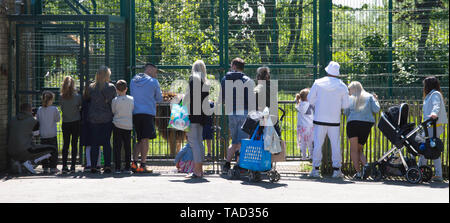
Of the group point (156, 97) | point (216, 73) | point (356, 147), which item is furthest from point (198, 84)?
point (356, 147)

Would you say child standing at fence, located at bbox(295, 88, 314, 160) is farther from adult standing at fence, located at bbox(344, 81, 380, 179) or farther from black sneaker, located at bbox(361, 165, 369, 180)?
black sneaker, located at bbox(361, 165, 369, 180)

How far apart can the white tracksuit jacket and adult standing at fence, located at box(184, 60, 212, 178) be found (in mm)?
1683

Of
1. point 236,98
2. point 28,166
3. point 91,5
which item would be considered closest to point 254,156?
point 236,98

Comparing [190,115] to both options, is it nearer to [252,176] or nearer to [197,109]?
[197,109]

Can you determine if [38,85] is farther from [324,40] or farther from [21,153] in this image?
[324,40]

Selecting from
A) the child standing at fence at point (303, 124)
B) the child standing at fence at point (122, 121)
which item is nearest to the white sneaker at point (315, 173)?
the child standing at fence at point (303, 124)

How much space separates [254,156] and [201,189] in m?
1.11

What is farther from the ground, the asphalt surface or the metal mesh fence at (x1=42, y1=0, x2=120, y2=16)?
the metal mesh fence at (x1=42, y1=0, x2=120, y2=16)

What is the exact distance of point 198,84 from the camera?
9.91 meters

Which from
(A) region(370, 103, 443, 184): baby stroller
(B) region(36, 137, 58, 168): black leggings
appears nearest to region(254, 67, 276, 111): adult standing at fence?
(A) region(370, 103, 443, 184): baby stroller

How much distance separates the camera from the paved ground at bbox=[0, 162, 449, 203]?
816 centimetres

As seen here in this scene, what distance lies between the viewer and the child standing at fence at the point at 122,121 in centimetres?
1039

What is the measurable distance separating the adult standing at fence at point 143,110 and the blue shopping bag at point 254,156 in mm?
1673

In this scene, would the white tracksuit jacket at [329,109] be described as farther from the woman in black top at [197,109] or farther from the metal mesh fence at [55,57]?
the metal mesh fence at [55,57]
